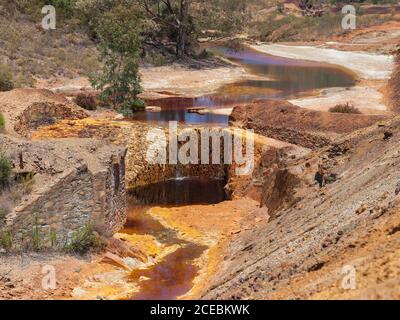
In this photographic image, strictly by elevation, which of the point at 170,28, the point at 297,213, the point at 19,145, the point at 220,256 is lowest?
the point at 220,256

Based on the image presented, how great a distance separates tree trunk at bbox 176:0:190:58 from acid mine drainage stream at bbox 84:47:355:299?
4.85m

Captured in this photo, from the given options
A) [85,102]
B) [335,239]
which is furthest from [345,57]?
[335,239]

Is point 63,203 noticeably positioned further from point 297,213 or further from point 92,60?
point 92,60

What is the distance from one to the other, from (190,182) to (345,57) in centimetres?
3013

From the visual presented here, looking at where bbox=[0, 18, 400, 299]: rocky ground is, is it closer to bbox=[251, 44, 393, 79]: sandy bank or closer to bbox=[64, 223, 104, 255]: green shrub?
bbox=[64, 223, 104, 255]: green shrub

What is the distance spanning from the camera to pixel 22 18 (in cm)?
4012

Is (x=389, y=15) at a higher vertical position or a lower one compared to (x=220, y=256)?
higher

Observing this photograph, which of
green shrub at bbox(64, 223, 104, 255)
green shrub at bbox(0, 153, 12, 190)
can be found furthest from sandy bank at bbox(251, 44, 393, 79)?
green shrub at bbox(0, 153, 12, 190)

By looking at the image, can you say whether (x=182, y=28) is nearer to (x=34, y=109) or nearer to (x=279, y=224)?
(x=34, y=109)

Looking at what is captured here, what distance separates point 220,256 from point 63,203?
12.4ft

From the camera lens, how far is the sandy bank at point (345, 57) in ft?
137

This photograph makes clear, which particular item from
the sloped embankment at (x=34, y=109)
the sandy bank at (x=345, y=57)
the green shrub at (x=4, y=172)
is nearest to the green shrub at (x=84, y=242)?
the green shrub at (x=4, y=172)
